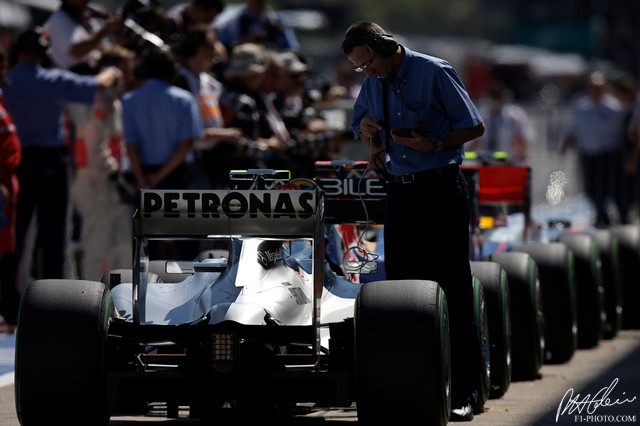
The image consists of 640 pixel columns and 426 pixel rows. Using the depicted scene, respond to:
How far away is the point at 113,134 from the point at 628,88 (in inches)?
453

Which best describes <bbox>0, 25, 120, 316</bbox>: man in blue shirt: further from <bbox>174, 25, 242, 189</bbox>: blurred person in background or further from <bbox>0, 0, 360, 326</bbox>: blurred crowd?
<bbox>174, 25, 242, 189</bbox>: blurred person in background

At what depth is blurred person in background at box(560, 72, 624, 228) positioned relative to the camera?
19.1m

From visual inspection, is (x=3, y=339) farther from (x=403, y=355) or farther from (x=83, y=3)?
(x=403, y=355)

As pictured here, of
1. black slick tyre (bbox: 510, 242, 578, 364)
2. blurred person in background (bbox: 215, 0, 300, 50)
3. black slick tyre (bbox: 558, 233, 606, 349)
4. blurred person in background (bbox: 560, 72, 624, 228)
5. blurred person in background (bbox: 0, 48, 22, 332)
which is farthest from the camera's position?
blurred person in background (bbox: 560, 72, 624, 228)

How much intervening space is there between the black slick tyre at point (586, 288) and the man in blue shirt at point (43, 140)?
3.83 m

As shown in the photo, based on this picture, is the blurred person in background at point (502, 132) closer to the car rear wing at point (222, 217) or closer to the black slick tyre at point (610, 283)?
the black slick tyre at point (610, 283)

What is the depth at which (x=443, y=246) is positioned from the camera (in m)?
6.84

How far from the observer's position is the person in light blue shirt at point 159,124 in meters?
9.89

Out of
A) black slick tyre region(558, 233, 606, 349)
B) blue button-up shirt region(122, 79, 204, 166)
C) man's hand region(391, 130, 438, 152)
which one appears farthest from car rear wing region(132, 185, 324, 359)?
black slick tyre region(558, 233, 606, 349)

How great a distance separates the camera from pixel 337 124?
1277 cm

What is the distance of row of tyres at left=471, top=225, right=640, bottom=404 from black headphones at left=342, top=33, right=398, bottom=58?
4.58 ft

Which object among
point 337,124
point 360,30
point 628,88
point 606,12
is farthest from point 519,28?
point 360,30

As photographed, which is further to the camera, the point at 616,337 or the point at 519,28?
the point at 519,28

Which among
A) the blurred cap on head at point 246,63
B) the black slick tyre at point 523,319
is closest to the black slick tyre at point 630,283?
the black slick tyre at point 523,319
